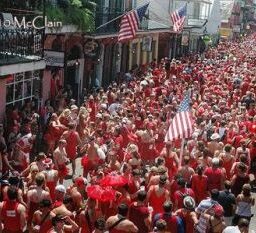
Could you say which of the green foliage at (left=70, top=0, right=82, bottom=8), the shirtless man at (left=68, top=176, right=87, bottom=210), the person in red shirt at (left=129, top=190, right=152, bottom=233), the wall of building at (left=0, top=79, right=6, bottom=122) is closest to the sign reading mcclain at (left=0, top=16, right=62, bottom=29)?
the wall of building at (left=0, top=79, right=6, bottom=122)

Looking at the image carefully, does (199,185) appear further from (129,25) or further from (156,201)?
(129,25)

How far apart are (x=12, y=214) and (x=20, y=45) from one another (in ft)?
30.7

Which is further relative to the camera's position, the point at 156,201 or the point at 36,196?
the point at 156,201

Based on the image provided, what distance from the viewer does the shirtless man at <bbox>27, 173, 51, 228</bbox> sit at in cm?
1012

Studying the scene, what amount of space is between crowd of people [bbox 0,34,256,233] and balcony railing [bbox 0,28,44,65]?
1560 millimetres

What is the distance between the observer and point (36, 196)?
400 inches

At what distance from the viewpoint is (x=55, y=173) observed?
37.9ft

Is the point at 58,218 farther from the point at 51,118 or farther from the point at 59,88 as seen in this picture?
the point at 59,88

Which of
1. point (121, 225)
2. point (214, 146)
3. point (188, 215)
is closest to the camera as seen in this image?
point (121, 225)

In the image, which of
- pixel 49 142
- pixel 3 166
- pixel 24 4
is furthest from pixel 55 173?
pixel 24 4

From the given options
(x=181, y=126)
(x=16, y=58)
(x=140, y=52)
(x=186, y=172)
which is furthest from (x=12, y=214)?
(x=140, y=52)

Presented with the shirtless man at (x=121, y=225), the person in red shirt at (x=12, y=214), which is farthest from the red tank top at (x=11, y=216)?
the shirtless man at (x=121, y=225)

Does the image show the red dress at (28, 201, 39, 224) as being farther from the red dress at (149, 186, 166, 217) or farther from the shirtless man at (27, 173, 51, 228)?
the red dress at (149, 186, 166, 217)

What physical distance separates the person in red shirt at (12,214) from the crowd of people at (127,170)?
15 mm
